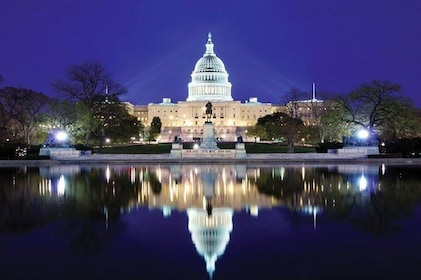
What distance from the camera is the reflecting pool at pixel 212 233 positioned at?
29.6ft

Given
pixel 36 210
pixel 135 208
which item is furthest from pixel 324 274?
pixel 36 210

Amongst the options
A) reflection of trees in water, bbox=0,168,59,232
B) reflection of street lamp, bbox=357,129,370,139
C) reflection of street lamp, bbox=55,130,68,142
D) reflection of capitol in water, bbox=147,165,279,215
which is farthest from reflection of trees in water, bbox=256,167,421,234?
reflection of street lamp, bbox=55,130,68,142

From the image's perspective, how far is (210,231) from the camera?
39.8 feet

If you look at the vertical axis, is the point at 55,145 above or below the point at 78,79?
below

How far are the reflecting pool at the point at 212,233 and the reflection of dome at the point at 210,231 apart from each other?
0.03m

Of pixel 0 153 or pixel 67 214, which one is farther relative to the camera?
pixel 0 153

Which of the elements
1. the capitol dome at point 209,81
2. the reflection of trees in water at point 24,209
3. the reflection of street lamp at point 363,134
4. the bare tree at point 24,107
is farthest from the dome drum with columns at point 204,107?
the reflection of trees in water at point 24,209

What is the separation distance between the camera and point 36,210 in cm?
1521

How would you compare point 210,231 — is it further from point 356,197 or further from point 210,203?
point 356,197

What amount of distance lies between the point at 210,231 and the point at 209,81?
5489 inches

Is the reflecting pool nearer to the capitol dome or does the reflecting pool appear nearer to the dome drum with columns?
the dome drum with columns

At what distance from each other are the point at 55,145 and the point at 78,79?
11796mm

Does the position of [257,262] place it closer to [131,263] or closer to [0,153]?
[131,263]

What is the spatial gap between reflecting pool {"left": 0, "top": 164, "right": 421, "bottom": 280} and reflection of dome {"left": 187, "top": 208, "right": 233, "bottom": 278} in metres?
0.03
